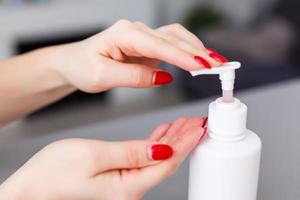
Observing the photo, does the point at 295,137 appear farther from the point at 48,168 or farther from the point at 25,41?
the point at 25,41

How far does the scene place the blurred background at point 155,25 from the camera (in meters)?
1.90

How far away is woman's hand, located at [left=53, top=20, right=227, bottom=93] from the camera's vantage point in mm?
515

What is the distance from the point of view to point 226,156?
0.44 metres

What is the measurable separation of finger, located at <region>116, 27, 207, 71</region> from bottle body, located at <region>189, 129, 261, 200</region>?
85 millimetres

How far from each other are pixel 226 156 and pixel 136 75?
17cm

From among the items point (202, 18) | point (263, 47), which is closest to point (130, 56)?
point (263, 47)

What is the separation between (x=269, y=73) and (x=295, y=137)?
124 cm

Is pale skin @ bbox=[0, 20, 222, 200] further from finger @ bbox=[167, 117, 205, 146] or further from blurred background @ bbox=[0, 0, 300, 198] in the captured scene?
blurred background @ bbox=[0, 0, 300, 198]

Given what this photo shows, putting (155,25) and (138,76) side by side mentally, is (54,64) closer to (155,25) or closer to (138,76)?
(138,76)

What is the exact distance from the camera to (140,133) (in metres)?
0.70

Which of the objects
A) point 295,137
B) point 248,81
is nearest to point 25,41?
point 248,81

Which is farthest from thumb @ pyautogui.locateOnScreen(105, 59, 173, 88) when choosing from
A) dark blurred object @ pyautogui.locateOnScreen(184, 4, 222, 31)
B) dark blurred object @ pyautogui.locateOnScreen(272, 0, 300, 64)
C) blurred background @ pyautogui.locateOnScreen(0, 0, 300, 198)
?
dark blurred object @ pyautogui.locateOnScreen(184, 4, 222, 31)

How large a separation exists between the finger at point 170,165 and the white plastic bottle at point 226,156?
0.01 metres

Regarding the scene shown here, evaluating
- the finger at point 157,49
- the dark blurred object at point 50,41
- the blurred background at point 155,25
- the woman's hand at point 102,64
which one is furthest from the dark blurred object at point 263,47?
the finger at point 157,49
